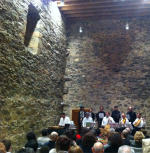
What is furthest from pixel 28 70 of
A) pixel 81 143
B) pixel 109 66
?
pixel 109 66

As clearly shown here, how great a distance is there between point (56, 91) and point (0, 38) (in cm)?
380

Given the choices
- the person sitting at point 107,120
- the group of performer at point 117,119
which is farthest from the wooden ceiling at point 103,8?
the person sitting at point 107,120

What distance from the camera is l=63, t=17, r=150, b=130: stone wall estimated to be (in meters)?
8.19

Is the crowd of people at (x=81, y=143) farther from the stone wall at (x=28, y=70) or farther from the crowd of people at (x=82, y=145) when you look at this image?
the stone wall at (x=28, y=70)

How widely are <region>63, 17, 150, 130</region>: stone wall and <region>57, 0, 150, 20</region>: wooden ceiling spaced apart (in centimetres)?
34

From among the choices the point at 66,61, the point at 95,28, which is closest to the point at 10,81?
the point at 66,61

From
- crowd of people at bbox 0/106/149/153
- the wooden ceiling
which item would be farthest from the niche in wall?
crowd of people at bbox 0/106/149/153

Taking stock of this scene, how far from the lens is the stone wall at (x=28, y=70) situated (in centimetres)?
461

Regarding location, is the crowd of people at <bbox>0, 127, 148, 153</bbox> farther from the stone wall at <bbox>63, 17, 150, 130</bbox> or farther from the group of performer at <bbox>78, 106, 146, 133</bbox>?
the stone wall at <bbox>63, 17, 150, 130</bbox>

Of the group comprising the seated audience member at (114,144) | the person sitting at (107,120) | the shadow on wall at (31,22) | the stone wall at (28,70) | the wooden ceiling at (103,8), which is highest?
the wooden ceiling at (103,8)

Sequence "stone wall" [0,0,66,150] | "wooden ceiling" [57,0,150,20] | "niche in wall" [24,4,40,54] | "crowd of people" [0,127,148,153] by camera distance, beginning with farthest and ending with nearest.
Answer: "wooden ceiling" [57,0,150,20] < "niche in wall" [24,4,40,54] < "stone wall" [0,0,66,150] < "crowd of people" [0,127,148,153]

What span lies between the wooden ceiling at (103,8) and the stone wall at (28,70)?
838 mm

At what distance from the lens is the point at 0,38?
14.6 ft

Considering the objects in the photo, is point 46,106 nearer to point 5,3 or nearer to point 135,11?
point 5,3
